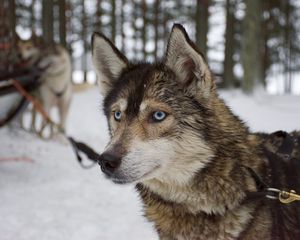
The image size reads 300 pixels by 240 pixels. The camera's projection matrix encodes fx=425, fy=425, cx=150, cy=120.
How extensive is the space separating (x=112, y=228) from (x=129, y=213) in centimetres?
44

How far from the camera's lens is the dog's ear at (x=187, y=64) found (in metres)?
2.23

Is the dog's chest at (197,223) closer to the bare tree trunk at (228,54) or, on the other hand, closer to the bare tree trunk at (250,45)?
the bare tree trunk at (250,45)

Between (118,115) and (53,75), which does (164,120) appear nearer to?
(118,115)

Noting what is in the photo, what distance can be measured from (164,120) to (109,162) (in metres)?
0.40

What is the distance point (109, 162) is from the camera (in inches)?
83.8

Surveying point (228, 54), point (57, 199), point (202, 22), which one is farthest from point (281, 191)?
point (228, 54)

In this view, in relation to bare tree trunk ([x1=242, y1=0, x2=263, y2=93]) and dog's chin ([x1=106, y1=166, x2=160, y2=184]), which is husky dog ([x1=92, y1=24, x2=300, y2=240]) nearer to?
dog's chin ([x1=106, y1=166, x2=160, y2=184])

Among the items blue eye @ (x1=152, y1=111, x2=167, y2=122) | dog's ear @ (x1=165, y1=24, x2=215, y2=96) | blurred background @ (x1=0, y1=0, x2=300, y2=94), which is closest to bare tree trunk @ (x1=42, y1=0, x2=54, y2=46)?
blurred background @ (x1=0, y1=0, x2=300, y2=94)

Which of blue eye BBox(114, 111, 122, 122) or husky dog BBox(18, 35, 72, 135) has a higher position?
blue eye BBox(114, 111, 122, 122)

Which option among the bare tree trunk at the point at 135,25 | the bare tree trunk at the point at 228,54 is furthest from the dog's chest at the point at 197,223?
the bare tree trunk at the point at 135,25

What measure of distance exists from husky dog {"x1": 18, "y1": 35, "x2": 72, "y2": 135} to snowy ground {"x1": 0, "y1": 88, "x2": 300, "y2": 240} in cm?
88

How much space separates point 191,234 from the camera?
7.19 feet

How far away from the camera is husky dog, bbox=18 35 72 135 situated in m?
8.16

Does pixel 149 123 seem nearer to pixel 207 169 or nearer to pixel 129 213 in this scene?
pixel 207 169
